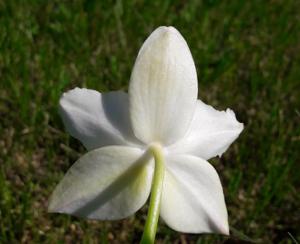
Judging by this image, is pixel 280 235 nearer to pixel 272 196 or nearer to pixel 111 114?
pixel 272 196

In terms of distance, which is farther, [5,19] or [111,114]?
[5,19]

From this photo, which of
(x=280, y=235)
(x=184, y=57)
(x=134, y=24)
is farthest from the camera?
(x=134, y=24)

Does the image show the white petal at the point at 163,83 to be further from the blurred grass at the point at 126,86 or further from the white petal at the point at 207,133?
the blurred grass at the point at 126,86

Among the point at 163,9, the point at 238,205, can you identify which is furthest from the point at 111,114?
the point at 163,9

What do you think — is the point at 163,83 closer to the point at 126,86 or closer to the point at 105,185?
the point at 105,185

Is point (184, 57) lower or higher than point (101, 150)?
higher

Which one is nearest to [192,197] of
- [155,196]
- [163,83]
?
[155,196]

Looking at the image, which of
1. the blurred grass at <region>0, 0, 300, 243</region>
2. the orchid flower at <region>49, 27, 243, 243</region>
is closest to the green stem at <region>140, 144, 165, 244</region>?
the orchid flower at <region>49, 27, 243, 243</region>
